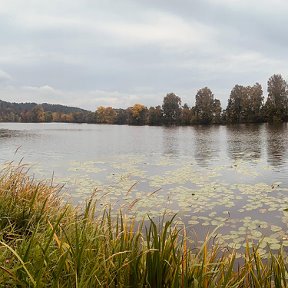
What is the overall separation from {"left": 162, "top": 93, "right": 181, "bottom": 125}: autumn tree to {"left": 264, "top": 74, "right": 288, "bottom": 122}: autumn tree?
42878 millimetres

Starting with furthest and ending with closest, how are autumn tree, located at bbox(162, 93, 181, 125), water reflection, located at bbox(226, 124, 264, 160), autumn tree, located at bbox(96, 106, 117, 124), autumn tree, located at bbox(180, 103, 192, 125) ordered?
1. autumn tree, located at bbox(96, 106, 117, 124)
2. autumn tree, located at bbox(162, 93, 181, 125)
3. autumn tree, located at bbox(180, 103, 192, 125)
4. water reflection, located at bbox(226, 124, 264, 160)

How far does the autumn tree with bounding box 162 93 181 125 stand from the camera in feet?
411

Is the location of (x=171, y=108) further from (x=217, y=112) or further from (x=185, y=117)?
(x=217, y=112)

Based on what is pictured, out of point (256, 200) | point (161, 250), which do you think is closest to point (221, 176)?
point (256, 200)

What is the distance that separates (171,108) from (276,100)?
46.4 m

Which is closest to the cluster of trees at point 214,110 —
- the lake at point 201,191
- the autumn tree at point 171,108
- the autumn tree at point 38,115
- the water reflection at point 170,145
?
the autumn tree at point 171,108

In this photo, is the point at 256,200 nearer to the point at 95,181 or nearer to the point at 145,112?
the point at 95,181

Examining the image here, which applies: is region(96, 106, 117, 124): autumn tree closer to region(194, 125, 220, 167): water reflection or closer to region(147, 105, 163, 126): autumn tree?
region(147, 105, 163, 126): autumn tree

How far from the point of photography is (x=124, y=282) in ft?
10.9

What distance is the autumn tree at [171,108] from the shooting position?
411ft

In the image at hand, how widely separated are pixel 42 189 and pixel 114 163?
11753 mm

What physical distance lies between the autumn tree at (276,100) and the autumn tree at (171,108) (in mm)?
42878

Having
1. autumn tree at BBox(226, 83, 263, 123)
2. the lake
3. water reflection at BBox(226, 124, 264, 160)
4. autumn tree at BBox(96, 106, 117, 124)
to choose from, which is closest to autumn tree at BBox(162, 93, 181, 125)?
autumn tree at BBox(226, 83, 263, 123)

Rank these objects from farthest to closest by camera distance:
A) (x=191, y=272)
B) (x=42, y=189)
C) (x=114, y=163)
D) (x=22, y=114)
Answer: (x=22, y=114), (x=114, y=163), (x=42, y=189), (x=191, y=272)
